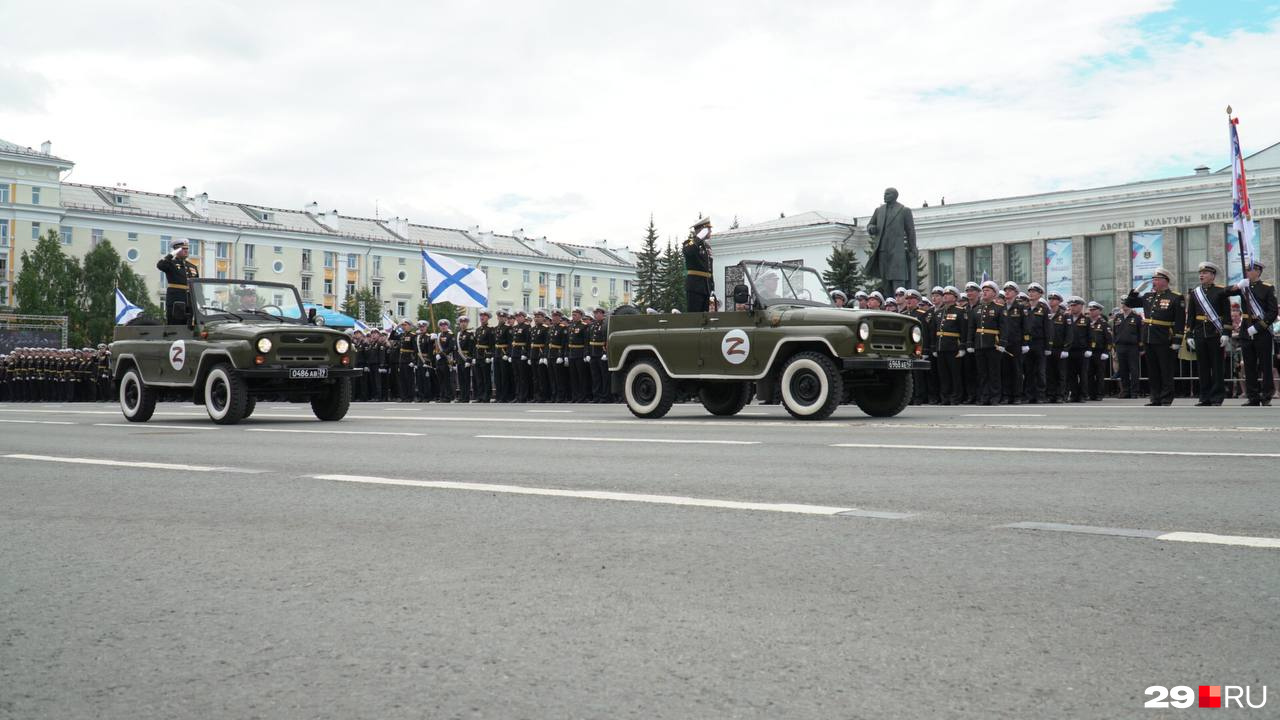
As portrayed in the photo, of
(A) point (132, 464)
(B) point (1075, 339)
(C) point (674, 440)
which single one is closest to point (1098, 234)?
(B) point (1075, 339)

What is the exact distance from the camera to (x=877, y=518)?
5.77m

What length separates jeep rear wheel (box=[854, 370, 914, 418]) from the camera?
1479 cm

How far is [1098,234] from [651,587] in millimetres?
69469

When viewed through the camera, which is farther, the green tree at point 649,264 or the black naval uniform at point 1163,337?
the green tree at point 649,264

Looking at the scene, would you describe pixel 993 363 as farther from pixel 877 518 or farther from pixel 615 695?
pixel 615 695

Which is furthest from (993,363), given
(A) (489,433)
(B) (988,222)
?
(B) (988,222)

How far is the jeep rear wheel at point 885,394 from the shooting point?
1479 centimetres

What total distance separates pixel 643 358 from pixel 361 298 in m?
96.9

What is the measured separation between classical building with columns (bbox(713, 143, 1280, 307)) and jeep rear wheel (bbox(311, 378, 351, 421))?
4171 cm

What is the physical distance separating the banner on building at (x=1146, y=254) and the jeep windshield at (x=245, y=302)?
188 feet

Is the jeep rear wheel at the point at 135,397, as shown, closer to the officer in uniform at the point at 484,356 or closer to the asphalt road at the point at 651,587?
the asphalt road at the point at 651,587

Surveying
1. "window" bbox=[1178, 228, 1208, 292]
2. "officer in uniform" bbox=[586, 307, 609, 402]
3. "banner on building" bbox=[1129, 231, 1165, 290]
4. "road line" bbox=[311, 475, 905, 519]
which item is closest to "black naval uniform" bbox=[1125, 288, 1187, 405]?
"officer in uniform" bbox=[586, 307, 609, 402]

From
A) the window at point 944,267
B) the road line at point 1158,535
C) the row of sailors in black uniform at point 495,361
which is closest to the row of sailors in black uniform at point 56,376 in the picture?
the row of sailors in black uniform at point 495,361

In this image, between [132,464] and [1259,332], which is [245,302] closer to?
[132,464]
